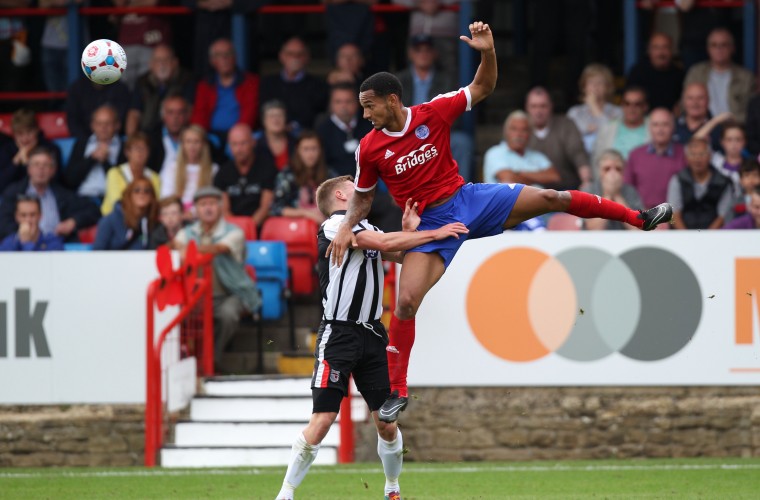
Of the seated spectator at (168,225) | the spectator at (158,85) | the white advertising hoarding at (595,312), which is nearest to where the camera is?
the white advertising hoarding at (595,312)

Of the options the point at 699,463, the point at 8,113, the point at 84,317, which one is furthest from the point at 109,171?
the point at 699,463

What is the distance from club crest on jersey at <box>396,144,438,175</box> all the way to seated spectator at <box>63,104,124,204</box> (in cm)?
680

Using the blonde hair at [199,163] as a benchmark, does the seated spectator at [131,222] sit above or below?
below

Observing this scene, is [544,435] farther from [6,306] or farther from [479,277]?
[6,306]

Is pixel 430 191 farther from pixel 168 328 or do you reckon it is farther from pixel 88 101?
pixel 88 101

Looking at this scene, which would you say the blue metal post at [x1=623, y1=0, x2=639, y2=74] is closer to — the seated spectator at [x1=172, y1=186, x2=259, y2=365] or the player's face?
the seated spectator at [x1=172, y1=186, x2=259, y2=365]

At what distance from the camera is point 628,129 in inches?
567

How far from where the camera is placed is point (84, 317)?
42.1ft

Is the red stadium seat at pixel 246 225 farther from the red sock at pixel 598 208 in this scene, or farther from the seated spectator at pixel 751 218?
the red sock at pixel 598 208

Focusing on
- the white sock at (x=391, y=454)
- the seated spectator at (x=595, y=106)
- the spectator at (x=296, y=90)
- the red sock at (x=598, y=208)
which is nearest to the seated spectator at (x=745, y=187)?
the seated spectator at (x=595, y=106)

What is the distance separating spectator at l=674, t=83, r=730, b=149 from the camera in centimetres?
1426

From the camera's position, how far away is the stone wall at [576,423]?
40.5ft

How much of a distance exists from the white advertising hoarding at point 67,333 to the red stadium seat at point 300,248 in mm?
1530

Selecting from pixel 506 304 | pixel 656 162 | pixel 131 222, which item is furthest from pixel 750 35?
pixel 131 222
